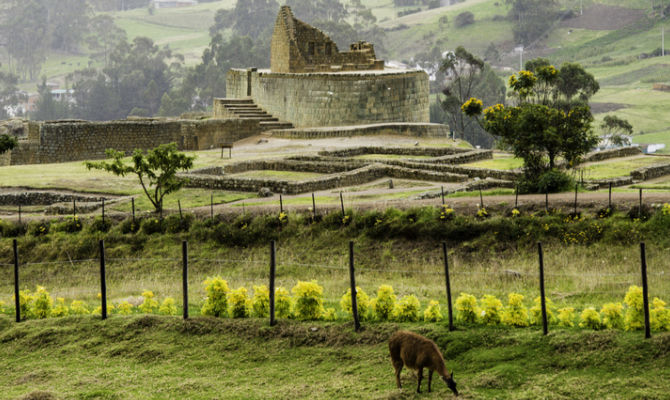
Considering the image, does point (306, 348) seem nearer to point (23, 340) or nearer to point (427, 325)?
point (427, 325)

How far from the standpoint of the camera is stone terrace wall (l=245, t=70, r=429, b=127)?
1965 inches

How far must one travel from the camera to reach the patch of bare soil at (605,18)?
11812cm

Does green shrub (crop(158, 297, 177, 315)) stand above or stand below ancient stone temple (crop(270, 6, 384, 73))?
below

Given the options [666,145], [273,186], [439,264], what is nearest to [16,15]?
[666,145]

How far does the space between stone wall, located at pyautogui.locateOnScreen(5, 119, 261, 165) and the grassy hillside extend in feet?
90.1

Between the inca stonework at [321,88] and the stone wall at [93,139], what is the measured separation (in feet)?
26.9

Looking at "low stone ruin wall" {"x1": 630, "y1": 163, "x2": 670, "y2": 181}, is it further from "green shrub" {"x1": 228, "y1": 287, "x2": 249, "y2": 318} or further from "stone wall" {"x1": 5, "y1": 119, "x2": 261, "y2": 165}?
"stone wall" {"x1": 5, "y1": 119, "x2": 261, "y2": 165}

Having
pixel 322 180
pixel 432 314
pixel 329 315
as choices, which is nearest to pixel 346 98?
pixel 322 180

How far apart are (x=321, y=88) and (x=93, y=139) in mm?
13951

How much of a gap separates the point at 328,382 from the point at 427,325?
2.13 m

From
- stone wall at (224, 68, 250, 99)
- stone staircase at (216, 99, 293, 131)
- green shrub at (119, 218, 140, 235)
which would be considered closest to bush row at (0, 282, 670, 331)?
green shrub at (119, 218, 140, 235)

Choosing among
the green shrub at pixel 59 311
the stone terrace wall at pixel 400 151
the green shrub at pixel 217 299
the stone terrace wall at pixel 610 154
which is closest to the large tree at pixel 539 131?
the stone terrace wall at pixel 610 154

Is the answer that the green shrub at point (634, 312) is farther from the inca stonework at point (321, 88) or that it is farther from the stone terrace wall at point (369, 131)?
the inca stonework at point (321, 88)

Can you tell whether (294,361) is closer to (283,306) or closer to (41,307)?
(283,306)
